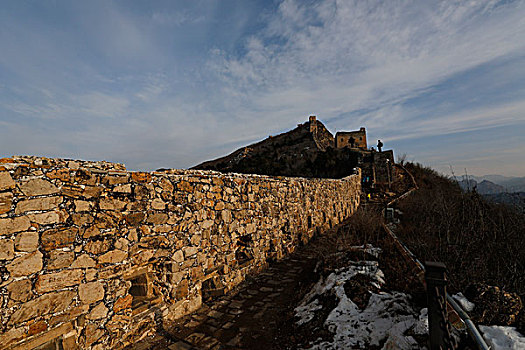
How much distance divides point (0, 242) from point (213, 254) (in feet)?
10.0

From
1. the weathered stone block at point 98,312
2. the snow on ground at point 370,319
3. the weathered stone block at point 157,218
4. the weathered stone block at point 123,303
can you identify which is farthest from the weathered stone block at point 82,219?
the snow on ground at point 370,319

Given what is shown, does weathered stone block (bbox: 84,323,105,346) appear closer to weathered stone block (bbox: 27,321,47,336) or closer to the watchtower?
weathered stone block (bbox: 27,321,47,336)

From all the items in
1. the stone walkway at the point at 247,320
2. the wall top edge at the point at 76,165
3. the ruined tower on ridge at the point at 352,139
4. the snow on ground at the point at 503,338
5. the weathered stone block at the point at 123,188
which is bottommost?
the stone walkway at the point at 247,320

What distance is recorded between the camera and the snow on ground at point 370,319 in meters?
2.67

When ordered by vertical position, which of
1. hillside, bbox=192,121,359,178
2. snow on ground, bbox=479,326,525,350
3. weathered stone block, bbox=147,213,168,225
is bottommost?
snow on ground, bbox=479,326,525,350

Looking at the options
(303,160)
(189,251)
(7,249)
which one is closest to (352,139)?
(303,160)

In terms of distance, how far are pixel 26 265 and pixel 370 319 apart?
3868 mm

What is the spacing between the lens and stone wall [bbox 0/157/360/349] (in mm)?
2482

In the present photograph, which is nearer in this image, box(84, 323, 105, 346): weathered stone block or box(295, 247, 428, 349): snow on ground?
box(295, 247, 428, 349): snow on ground

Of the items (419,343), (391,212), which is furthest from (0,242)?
(391,212)

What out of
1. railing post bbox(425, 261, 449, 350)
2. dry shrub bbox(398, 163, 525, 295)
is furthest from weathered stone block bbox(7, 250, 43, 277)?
dry shrub bbox(398, 163, 525, 295)

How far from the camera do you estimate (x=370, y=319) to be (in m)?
3.28

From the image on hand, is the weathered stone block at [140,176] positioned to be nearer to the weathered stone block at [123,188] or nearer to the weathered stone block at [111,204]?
the weathered stone block at [123,188]

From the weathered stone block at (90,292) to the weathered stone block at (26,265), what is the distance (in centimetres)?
51
